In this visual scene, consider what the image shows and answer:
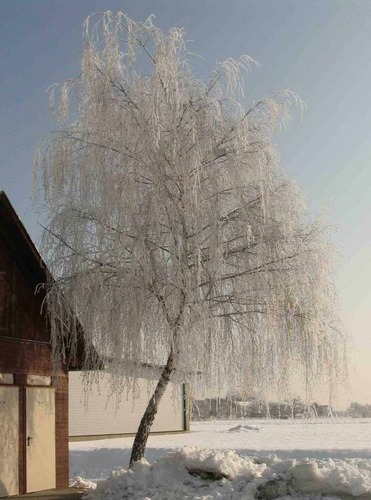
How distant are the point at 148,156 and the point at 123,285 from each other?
2.54m

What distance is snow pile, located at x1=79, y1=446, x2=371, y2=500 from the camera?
445 inches

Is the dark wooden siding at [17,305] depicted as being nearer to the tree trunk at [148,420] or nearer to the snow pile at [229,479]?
the tree trunk at [148,420]

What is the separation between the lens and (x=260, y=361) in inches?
558

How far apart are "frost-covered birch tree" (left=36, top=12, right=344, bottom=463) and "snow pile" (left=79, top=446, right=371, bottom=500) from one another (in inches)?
67.2

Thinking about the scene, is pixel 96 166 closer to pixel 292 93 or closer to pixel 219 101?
pixel 219 101

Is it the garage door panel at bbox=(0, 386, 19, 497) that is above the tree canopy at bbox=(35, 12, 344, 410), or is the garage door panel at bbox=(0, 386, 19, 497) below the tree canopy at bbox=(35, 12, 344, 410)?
below

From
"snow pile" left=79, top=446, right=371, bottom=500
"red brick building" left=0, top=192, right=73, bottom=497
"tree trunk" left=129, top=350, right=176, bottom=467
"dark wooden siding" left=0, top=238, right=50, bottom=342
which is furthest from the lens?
"tree trunk" left=129, top=350, right=176, bottom=467

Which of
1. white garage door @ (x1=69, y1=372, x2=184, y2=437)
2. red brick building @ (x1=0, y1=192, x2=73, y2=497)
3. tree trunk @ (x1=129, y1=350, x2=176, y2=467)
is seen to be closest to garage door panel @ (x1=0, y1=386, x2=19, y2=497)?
red brick building @ (x1=0, y1=192, x2=73, y2=497)

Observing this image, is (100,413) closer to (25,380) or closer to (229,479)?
(25,380)

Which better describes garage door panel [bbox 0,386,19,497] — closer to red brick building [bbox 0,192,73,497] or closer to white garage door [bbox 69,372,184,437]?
red brick building [bbox 0,192,73,497]

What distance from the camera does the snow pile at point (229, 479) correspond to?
37.1 feet

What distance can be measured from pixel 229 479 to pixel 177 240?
14.6 feet

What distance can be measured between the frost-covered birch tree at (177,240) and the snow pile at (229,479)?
171 centimetres

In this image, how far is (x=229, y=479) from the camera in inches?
486
